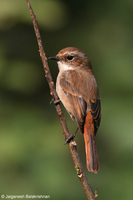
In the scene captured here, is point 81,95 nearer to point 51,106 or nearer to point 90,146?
point 90,146

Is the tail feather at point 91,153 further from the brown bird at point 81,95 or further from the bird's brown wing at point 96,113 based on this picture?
the bird's brown wing at point 96,113

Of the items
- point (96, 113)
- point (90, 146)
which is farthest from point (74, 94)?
point (90, 146)

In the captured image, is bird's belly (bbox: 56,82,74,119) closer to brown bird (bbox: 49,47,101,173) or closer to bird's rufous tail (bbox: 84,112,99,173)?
brown bird (bbox: 49,47,101,173)

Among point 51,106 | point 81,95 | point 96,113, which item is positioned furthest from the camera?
point 51,106

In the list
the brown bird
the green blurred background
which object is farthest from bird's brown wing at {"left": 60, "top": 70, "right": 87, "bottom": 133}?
the green blurred background

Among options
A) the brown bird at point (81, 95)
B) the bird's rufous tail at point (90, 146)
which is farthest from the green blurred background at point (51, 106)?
the bird's rufous tail at point (90, 146)

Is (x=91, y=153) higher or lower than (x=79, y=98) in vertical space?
lower

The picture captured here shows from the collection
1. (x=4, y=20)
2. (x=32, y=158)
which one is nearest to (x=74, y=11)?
(x=4, y=20)

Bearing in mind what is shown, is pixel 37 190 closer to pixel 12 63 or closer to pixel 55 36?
pixel 12 63

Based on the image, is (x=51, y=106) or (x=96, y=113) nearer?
(x=96, y=113)
